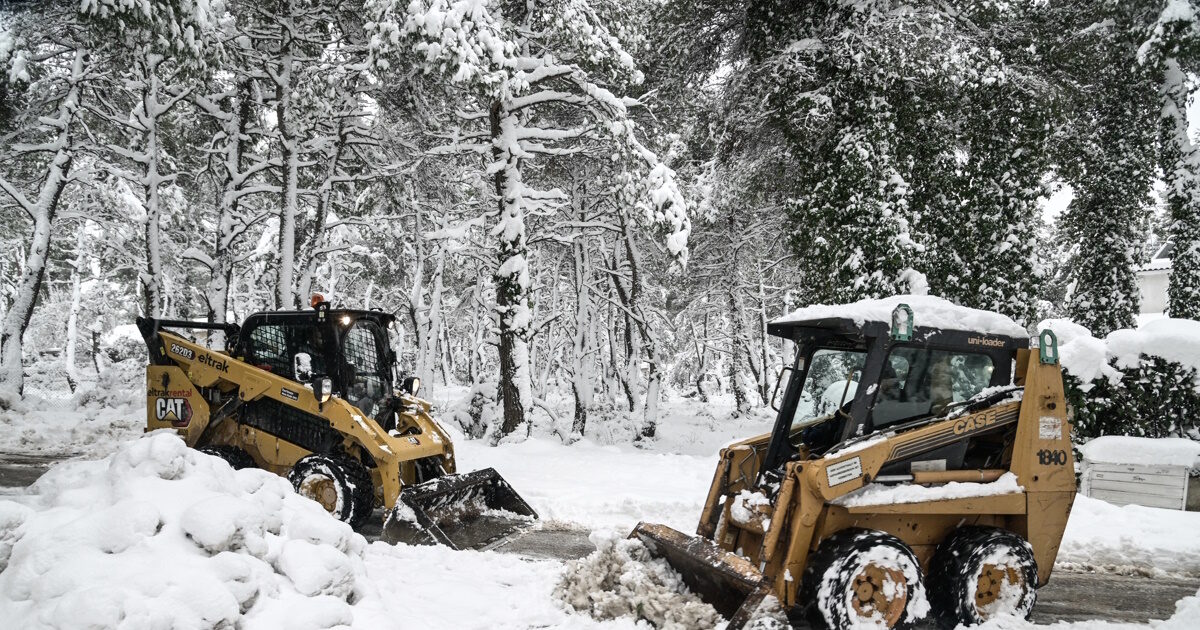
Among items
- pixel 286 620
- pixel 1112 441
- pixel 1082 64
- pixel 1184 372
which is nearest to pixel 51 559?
pixel 286 620

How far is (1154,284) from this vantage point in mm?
30797

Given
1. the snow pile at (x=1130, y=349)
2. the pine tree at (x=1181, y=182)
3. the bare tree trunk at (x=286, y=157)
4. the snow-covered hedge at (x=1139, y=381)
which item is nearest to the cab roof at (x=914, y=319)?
the snow pile at (x=1130, y=349)

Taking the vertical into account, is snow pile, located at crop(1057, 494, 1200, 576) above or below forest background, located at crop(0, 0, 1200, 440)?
below

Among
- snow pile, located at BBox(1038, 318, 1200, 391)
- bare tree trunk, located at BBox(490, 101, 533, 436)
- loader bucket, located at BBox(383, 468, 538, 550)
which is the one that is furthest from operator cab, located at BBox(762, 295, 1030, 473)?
bare tree trunk, located at BBox(490, 101, 533, 436)

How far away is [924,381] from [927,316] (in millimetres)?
484

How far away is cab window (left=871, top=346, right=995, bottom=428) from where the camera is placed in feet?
15.8

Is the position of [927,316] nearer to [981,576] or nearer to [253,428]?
[981,576]

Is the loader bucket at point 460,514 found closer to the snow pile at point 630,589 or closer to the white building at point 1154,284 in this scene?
the snow pile at point 630,589

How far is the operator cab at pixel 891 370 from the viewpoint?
4703 mm

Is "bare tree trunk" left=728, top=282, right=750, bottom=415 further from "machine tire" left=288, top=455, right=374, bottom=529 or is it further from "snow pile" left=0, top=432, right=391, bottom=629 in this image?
"snow pile" left=0, top=432, right=391, bottom=629

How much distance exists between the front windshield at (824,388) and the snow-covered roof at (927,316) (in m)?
0.46

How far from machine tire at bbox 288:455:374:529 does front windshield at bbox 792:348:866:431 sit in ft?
13.8

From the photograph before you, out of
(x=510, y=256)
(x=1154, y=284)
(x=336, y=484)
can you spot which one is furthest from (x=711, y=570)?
(x=1154, y=284)

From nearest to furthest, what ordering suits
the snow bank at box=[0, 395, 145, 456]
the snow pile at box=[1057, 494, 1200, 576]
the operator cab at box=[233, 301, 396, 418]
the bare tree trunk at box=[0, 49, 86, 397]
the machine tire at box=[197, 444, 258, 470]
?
the snow pile at box=[1057, 494, 1200, 576] < the machine tire at box=[197, 444, 258, 470] < the operator cab at box=[233, 301, 396, 418] < the snow bank at box=[0, 395, 145, 456] < the bare tree trunk at box=[0, 49, 86, 397]
